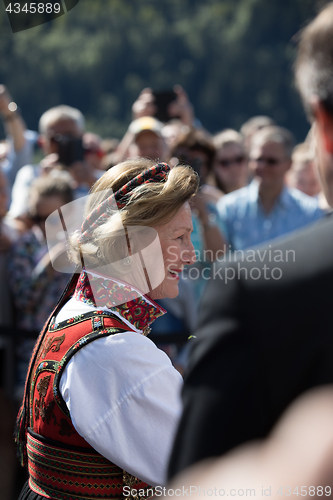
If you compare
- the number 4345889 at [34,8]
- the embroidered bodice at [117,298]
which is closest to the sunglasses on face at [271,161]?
the number 4345889 at [34,8]

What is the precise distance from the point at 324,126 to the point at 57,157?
3929 millimetres

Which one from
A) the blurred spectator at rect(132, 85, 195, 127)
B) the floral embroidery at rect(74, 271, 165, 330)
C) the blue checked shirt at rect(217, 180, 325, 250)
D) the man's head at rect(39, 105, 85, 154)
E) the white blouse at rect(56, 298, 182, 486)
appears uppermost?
the floral embroidery at rect(74, 271, 165, 330)

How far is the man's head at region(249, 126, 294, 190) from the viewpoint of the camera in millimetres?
4426

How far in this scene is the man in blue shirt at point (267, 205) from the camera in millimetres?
4352

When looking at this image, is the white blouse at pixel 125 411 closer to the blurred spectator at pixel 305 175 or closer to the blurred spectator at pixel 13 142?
the blurred spectator at pixel 13 142

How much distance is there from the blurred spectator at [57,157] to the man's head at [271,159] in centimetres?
124

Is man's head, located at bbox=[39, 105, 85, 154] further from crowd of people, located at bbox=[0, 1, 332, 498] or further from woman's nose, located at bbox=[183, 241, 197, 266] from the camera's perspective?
woman's nose, located at bbox=[183, 241, 197, 266]

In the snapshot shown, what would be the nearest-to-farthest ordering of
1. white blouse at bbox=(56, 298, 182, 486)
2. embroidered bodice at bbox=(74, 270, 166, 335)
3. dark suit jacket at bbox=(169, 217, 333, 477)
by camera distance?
1. dark suit jacket at bbox=(169, 217, 333, 477)
2. white blouse at bbox=(56, 298, 182, 486)
3. embroidered bodice at bbox=(74, 270, 166, 335)

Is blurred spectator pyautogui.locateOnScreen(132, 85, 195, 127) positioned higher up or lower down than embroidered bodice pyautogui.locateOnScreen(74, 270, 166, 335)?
lower down

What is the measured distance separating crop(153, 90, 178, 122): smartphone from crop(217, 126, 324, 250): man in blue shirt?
4.98 ft

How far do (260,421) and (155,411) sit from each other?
2.47 ft

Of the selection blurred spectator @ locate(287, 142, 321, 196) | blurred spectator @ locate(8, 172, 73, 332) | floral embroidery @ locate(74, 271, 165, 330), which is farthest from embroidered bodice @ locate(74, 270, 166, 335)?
blurred spectator @ locate(287, 142, 321, 196)

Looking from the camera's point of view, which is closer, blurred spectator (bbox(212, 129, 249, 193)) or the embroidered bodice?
the embroidered bodice

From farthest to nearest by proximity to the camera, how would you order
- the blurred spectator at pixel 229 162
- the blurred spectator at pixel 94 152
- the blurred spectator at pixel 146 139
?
1. the blurred spectator at pixel 94 152
2. the blurred spectator at pixel 229 162
3. the blurred spectator at pixel 146 139
